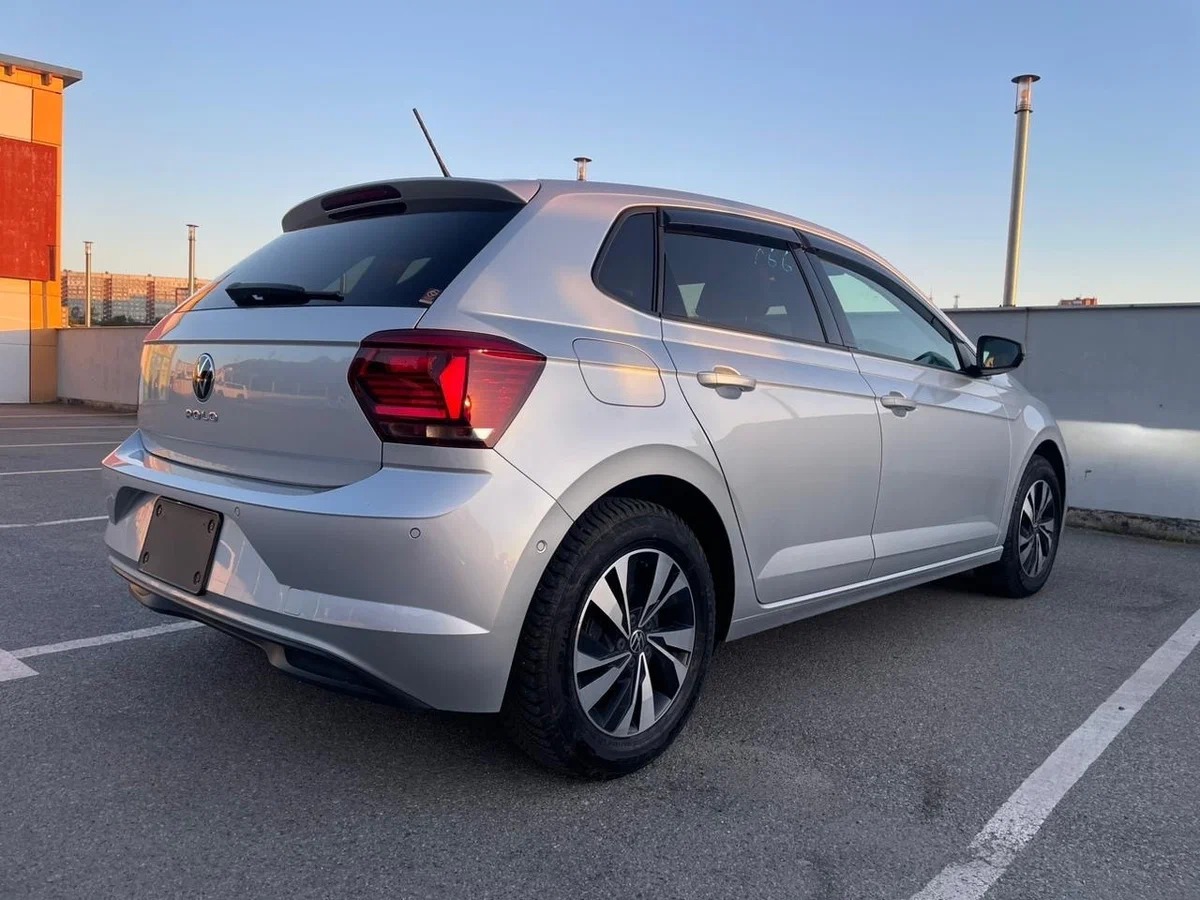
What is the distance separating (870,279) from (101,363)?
772 inches

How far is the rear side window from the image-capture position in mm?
2766

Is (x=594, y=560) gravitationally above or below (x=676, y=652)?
above

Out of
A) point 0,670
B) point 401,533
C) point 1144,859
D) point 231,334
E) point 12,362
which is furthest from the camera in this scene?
point 12,362

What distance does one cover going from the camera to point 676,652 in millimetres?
2818

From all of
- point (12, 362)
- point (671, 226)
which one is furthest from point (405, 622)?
point (12, 362)

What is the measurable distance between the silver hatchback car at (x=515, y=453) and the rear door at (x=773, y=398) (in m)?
0.01

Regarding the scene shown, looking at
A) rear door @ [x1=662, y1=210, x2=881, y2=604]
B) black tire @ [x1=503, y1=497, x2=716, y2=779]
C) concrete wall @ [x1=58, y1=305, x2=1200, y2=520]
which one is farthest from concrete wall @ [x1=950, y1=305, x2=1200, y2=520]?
black tire @ [x1=503, y1=497, x2=716, y2=779]

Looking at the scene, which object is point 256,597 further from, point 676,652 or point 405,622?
point 676,652

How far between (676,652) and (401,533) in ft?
3.25

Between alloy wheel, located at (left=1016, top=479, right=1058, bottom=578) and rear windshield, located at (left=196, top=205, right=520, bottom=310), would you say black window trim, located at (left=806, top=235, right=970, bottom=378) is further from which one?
rear windshield, located at (left=196, top=205, right=520, bottom=310)

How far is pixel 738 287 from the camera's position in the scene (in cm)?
324

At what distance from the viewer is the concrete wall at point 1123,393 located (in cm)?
691

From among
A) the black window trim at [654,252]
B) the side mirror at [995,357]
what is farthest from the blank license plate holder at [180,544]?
the side mirror at [995,357]

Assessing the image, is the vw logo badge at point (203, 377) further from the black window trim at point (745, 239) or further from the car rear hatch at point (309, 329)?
the black window trim at point (745, 239)
